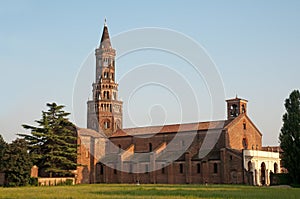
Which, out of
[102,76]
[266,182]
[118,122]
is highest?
[102,76]

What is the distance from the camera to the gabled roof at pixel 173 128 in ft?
206

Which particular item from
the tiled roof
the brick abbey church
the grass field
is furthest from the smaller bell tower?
the grass field

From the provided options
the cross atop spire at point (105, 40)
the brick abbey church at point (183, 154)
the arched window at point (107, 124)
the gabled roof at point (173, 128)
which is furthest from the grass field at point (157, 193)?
the cross atop spire at point (105, 40)

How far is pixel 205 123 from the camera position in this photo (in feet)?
213

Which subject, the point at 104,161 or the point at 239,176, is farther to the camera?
the point at 104,161

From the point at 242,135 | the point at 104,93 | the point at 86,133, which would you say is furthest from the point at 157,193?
the point at 104,93

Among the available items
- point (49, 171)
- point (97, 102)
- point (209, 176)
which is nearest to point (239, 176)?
point (209, 176)

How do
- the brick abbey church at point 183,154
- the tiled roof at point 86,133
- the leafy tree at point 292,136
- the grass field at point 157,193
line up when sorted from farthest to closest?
the tiled roof at point 86,133 < the brick abbey church at point 183,154 < the leafy tree at point 292,136 < the grass field at point 157,193

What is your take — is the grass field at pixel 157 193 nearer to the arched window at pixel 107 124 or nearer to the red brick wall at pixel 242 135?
the red brick wall at pixel 242 135

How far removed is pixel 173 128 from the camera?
220 feet

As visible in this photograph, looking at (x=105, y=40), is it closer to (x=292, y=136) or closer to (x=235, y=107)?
(x=235, y=107)

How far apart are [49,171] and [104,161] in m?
11.8

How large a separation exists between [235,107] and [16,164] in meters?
31.4

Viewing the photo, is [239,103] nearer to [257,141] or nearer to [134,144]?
[257,141]
